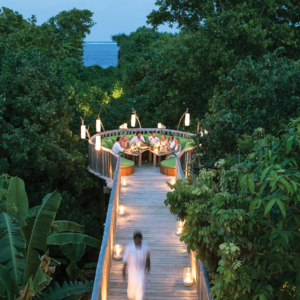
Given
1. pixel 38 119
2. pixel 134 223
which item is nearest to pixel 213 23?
pixel 38 119

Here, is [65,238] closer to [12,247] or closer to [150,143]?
[12,247]

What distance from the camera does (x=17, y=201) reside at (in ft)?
30.5

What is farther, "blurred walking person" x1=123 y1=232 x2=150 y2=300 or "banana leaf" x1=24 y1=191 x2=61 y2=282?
"banana leaf" x1=24 y1=191 x2=61 y2=282

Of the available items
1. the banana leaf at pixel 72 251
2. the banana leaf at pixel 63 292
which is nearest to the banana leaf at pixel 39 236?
the banana leaf at pixel 63 292

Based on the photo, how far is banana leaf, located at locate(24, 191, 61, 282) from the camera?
781 cm

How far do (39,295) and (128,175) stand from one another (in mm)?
6721

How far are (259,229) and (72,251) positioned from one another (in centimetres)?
785

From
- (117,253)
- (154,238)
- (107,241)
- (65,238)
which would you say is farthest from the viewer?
(154,238)

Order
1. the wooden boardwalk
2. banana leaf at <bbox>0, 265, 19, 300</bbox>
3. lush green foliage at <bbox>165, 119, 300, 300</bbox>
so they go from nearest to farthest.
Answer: lush green foliage at <bbox>165, 119, 300, 300</bbox> → banana leaf at <bbox>0, 265, 19, 300</bbox> → the wooden boardwalk

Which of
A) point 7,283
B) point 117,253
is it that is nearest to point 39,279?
point 7,283

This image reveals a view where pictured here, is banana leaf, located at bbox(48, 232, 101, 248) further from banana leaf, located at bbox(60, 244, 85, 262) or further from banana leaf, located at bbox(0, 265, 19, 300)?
banana leaf, located at bbox(60, 244, 85, 262)

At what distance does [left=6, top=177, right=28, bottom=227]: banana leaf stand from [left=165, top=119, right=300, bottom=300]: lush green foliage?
4956 mm


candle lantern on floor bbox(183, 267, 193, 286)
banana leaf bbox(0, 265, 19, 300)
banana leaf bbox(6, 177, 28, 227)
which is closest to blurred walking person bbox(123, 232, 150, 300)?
candle lantern on floor bbox(183, 267, 193, 286)

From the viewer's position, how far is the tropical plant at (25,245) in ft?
24.9
